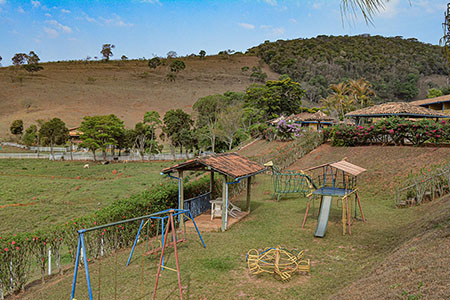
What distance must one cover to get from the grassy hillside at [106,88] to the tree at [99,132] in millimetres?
24101

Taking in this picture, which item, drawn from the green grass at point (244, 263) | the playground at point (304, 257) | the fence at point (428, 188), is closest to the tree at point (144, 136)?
the playground at point (304, 257)

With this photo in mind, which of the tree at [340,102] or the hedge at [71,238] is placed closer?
the hedge at [71,238]

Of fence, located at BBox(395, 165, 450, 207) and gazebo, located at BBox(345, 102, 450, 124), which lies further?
gazebo, located at BBox(345, 102, 450, 124)

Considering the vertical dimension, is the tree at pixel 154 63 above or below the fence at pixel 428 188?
above

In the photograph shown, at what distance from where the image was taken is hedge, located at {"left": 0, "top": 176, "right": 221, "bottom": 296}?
22.8 feet

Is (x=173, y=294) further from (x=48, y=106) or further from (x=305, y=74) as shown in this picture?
(x=305, y=74)

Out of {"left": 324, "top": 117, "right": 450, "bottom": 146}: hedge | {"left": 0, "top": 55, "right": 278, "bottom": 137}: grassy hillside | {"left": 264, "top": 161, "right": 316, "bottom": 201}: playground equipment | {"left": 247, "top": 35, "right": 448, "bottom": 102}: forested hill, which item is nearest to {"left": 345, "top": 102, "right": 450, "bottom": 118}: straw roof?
{"left": 324, "top": 117, "right": 450, "bottom": 146}: hedge

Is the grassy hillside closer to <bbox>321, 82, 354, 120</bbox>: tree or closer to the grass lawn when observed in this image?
the grass lawn

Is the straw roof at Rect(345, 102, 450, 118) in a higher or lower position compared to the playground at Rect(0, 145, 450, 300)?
higher

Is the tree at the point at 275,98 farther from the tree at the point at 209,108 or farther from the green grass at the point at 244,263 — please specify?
the green grass at the point at 244,263

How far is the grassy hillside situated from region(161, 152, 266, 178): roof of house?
58733mm

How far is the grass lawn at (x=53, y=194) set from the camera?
15312mm

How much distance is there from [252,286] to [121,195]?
635 inches

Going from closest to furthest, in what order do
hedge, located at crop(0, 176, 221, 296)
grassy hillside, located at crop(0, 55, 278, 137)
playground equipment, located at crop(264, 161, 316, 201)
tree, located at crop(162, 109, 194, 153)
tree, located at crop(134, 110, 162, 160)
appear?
hedge, located at crop(0, 176, 221, 296) < playground equipment, located at crop(264, 161, 316, 201) < tree, located at crop(134, 110, 162, 160) < tree, located at crop(162, 109, 194, 153) < grassy hillside, located at crop(0, 55, 278, 137)
